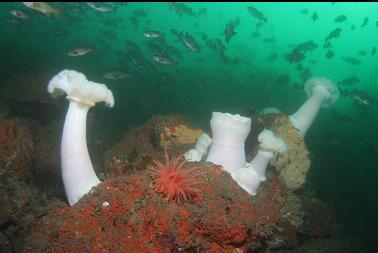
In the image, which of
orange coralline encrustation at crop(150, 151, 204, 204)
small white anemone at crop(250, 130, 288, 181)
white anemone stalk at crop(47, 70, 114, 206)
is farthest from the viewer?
small white anemone at crop(250, 130, 288, 181)

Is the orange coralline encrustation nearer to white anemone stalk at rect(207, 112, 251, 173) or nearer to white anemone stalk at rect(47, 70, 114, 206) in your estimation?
white anemone stalk at rect(47, 70, 114, 206)

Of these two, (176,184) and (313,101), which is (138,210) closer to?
(176,184)

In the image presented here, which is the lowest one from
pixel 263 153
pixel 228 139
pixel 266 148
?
pixel 263 153

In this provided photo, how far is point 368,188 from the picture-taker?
47.3 ft

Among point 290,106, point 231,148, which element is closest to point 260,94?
point 290,106

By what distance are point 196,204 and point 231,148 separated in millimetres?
1566

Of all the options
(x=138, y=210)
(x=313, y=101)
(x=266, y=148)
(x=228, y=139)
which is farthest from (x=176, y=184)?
(x=313, y=101)

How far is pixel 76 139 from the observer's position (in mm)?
4387

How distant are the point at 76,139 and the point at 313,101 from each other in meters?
5.89

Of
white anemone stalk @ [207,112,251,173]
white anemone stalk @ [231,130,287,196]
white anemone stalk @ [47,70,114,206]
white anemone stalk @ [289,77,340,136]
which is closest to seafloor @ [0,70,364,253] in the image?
white anemone stalk @ [231,130,287,196]

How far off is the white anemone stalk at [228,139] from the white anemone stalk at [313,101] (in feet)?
9.48

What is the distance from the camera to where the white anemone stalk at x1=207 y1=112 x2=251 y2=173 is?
5012mm

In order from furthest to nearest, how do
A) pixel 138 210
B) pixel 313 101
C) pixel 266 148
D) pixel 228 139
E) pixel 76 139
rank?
pixel 313 101
pixel 266 148
pixel 228 139
pixel 76 139
pixel 138 210

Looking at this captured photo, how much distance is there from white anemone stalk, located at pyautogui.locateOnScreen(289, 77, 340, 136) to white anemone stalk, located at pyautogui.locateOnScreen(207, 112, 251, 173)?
289 centimetres
